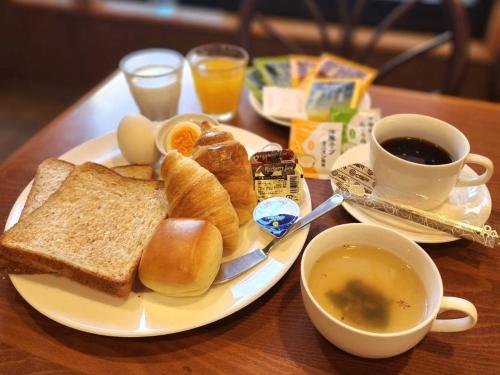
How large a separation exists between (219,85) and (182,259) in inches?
25.4

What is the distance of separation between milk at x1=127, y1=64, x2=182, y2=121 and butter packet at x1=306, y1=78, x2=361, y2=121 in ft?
1.26

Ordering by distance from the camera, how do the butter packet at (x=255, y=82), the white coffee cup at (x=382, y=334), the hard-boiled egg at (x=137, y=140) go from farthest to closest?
the butter packet at (x=255, y=82) → the hard-boiled egg at (x=137, y=140) → the white coffee cup at (x=382, y=334)

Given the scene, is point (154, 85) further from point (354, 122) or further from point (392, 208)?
point (392, 208)

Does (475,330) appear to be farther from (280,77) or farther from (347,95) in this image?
(280,77)

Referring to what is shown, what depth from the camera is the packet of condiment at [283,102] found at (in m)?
1.21

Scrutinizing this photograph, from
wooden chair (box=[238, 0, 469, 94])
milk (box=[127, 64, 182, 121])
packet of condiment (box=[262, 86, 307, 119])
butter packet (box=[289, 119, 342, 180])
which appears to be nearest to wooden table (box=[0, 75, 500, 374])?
butter packet (box=[289, 119, 342, 180])

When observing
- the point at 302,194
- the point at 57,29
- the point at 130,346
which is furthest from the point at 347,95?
the point at 57,29

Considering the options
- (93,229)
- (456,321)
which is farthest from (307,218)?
(93,229)

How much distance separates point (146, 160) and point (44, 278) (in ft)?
1.25

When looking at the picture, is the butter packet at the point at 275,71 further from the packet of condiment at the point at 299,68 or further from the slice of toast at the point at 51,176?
the slice of toast at the point at 51,176

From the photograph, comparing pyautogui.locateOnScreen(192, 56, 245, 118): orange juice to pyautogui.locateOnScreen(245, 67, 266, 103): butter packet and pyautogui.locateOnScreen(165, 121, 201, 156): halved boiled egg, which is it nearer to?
pyautogui.locateOnScreen(245, 67, 266, 103): butter packet

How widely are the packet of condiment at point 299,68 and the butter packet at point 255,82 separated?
0.10 meters

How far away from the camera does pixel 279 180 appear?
2.93 feet

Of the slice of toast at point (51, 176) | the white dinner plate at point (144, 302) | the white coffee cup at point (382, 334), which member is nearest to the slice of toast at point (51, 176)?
the slice of toast at point (51, 176)
